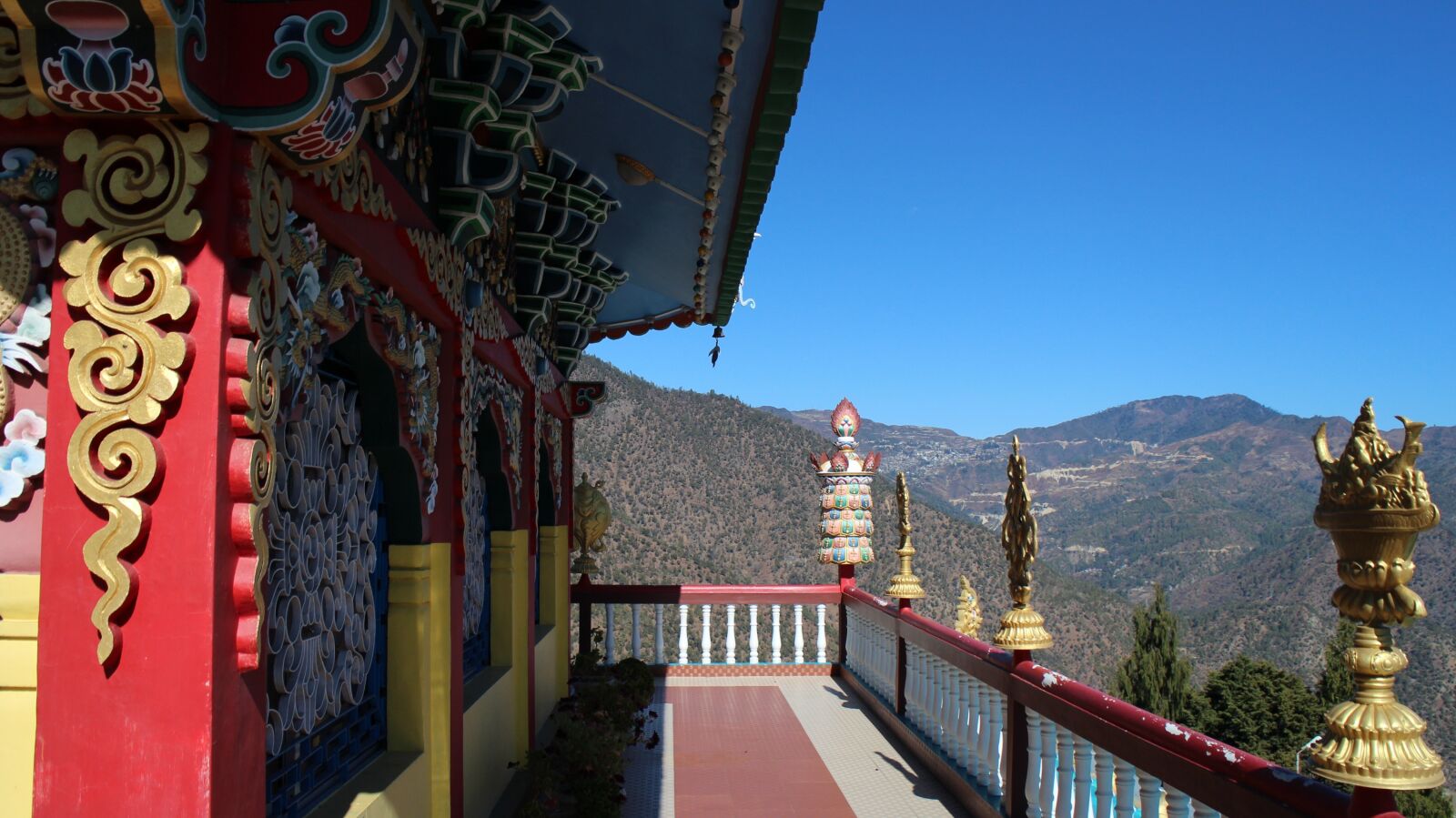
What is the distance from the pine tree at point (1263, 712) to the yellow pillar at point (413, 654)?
30.8m

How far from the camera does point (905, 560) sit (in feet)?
26.8

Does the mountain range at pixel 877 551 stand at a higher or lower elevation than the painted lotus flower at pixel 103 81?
lower

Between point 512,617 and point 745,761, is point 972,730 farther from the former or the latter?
point 512,617

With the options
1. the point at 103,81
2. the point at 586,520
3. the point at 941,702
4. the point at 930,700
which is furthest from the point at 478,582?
the point at 586,520

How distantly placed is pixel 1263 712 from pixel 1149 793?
103 feet

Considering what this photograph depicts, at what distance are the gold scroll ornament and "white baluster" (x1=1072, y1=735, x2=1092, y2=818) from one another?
3.54 m

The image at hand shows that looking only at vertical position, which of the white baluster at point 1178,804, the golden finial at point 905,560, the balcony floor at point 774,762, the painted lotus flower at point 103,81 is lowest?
the balcony floor at point 774,762

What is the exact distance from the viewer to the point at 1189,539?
4801 inches

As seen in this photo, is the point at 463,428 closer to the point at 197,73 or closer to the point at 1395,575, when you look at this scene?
the point at 197,73

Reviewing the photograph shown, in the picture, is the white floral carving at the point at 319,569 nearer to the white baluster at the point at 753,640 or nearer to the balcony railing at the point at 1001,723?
the balcony railing at the point at 1001,723

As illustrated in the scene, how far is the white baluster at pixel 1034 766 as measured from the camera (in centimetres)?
461

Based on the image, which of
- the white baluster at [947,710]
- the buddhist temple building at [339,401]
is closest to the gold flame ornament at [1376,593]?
the buddhist temple building at [339,401]

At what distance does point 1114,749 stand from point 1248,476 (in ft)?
591

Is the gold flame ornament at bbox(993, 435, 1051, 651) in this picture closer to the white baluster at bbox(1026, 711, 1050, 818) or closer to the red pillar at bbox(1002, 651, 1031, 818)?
the red pillar at bbox(1002, 651, 1031, 818)
